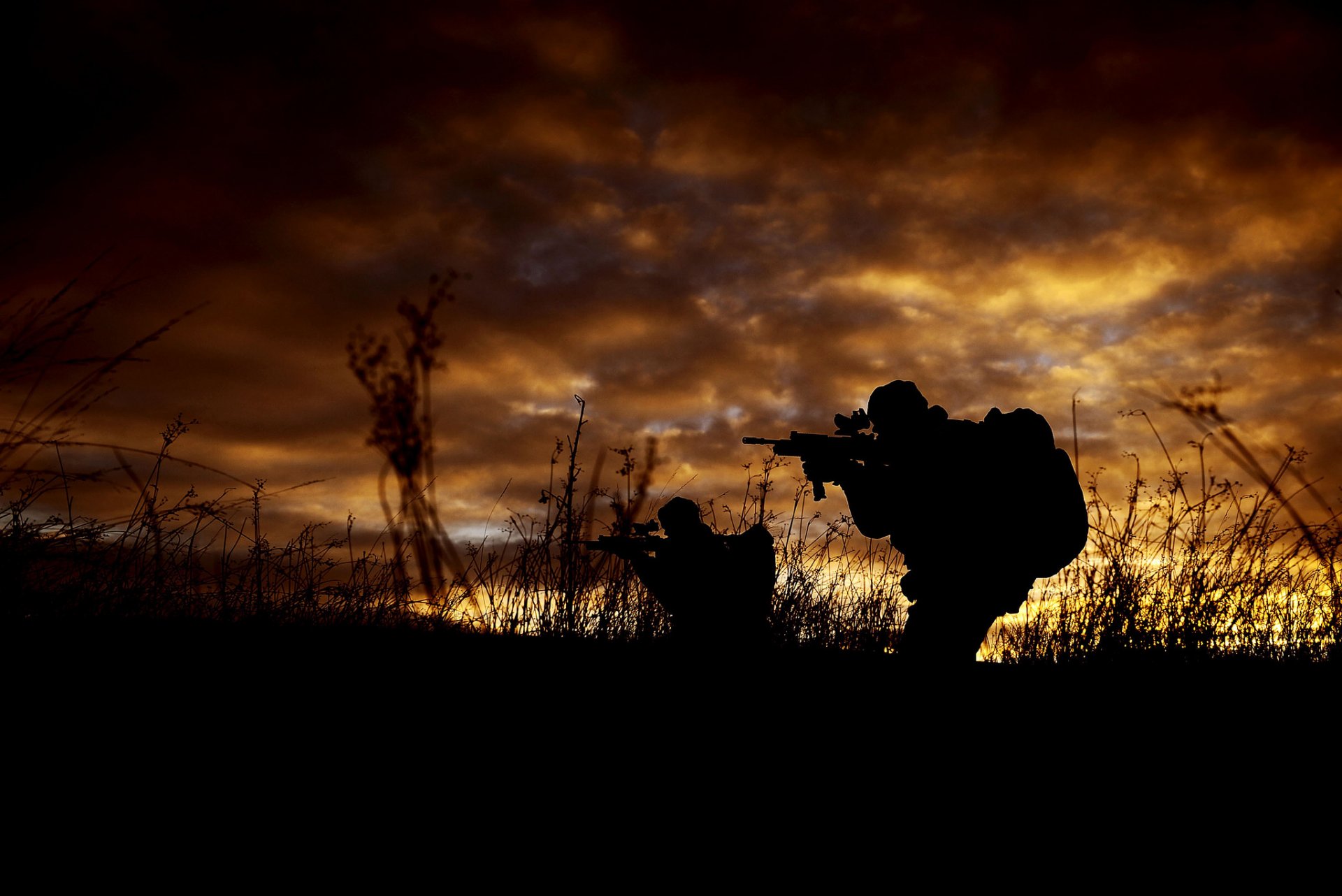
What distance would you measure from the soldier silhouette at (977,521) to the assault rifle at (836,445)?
0.23m

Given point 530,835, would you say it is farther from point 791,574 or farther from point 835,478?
point 791,574

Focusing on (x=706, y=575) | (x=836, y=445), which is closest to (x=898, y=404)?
(x=836, y=445)

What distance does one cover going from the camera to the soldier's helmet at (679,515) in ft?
16.5

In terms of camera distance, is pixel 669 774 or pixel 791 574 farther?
pixel 791 574

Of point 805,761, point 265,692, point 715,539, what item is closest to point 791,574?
point 715,539

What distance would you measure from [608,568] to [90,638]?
2494mm

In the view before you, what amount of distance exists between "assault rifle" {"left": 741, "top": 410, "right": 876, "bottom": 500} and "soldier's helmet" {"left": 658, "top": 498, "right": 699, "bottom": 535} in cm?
100

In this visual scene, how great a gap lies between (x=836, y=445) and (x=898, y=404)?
394 mm

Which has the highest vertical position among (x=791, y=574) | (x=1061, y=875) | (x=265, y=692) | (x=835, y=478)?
(x=835, y=478)

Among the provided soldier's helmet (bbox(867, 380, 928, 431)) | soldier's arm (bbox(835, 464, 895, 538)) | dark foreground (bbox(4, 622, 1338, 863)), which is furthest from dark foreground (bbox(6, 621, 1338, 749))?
soldier's helmet (bbox(867, 380, 928, 431))

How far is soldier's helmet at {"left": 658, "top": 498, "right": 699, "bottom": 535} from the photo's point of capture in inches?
199

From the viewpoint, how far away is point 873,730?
2.51 m

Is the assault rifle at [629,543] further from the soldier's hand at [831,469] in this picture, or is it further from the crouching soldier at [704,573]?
the soldier's hand at [831,469]

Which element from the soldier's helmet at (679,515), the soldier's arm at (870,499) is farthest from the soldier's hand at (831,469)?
the soldier's helmet at (679,515)
